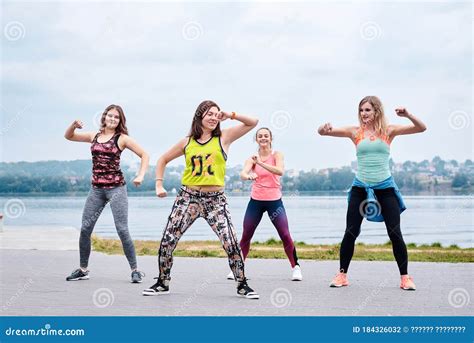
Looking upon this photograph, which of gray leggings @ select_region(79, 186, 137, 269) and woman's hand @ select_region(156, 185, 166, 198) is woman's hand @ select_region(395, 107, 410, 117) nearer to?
woman's hand @ select_region(156, 185, 166, 198)

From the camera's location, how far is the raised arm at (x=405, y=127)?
24.9ft

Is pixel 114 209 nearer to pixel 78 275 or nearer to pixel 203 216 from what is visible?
pixel 78 275

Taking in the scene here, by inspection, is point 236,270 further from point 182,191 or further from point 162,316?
point 162,316

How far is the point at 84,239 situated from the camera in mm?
8594

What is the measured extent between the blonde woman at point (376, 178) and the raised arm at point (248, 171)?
0.99 metres

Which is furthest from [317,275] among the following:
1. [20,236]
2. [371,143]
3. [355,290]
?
[20,236]

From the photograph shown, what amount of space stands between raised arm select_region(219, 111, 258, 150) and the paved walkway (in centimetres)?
160

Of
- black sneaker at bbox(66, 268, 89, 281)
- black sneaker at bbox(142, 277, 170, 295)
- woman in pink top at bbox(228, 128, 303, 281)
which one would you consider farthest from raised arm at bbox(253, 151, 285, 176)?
black sneaker at bbox(66, 268, 89, 281)

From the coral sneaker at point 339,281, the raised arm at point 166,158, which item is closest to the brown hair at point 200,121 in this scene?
the raised arm at point 166,158

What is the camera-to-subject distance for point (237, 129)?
7094 mm

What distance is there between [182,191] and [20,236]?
11.1 meters

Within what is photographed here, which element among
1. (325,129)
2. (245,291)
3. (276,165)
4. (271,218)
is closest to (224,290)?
(245,291)

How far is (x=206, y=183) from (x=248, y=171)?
152 centimetres

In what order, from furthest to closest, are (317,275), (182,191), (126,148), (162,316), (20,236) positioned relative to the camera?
1. (20,236)
2. (317,275)
3. (126,148)
4. (182,191)
5. (162,316)
